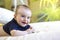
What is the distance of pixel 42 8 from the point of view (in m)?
2.72

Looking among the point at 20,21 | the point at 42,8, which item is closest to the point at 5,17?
the point at 20,21

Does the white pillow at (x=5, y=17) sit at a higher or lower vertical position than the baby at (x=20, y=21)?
lower

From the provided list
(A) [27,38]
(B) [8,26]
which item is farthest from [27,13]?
(A) [27,38]

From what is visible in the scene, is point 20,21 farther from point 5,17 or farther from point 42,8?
point 42,8

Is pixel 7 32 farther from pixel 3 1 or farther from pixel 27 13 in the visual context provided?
pixel 3 1

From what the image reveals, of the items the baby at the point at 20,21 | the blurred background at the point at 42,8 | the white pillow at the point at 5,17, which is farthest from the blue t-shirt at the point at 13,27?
the blurred background at the point at 42,8

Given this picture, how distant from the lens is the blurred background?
267 cm

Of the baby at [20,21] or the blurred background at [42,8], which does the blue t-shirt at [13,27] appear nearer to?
the baby at [20,21]

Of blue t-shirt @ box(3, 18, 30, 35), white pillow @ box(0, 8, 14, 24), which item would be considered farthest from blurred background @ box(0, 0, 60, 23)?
blue t-shirt @ box(3, 18, 30, 35)

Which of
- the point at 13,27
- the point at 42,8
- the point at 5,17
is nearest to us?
the point at 13,27

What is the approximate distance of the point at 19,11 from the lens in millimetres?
1160

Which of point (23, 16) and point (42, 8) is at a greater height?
point (23, 16)

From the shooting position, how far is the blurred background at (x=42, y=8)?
2667mm

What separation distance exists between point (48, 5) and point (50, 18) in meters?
0.22
